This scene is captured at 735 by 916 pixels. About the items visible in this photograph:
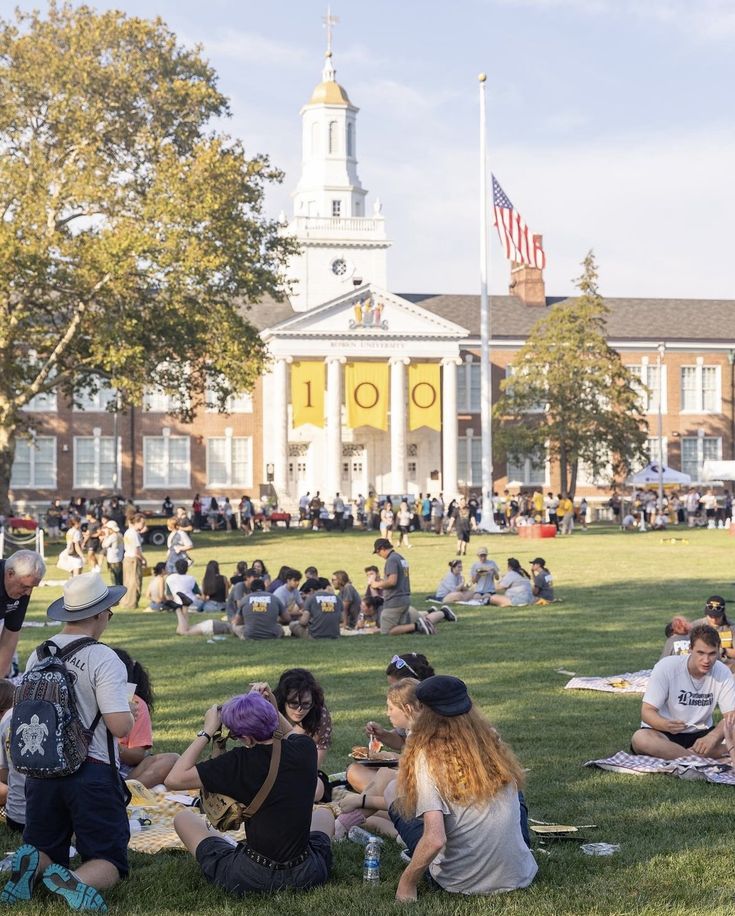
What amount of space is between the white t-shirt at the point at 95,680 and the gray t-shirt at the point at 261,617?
40.8 ft

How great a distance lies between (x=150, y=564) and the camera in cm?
3606

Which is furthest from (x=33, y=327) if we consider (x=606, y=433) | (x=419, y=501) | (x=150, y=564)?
(x=606, y=433)

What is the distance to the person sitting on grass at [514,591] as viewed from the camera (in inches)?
953

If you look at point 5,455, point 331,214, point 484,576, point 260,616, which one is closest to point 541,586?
point 484,576

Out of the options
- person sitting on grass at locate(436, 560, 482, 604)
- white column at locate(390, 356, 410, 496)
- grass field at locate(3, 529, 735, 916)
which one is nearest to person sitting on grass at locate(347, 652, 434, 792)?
grass field at locate(3, 529, 735, 916)

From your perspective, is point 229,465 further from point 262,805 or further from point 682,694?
point 262,805

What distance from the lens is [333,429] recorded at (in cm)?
6975

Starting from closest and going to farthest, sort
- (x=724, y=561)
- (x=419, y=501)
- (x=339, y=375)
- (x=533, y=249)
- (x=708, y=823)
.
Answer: (x=708, y=823), (x=724, y=561), (x=533, y=249), (x=419, y=501), (x=339, y=375)

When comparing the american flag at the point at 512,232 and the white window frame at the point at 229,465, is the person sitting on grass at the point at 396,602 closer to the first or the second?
the american flag at the point at 512,232

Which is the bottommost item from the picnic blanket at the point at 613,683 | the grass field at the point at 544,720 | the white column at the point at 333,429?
the grass field at the point at 544,720

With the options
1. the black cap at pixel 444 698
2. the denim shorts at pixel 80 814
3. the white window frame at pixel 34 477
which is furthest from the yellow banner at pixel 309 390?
the black cap at pixel 444 698

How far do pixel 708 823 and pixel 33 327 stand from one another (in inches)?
1508

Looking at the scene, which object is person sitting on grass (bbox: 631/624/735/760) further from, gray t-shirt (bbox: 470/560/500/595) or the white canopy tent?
the white canopy tent

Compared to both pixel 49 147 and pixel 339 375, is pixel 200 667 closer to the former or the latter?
pixel 49 147
